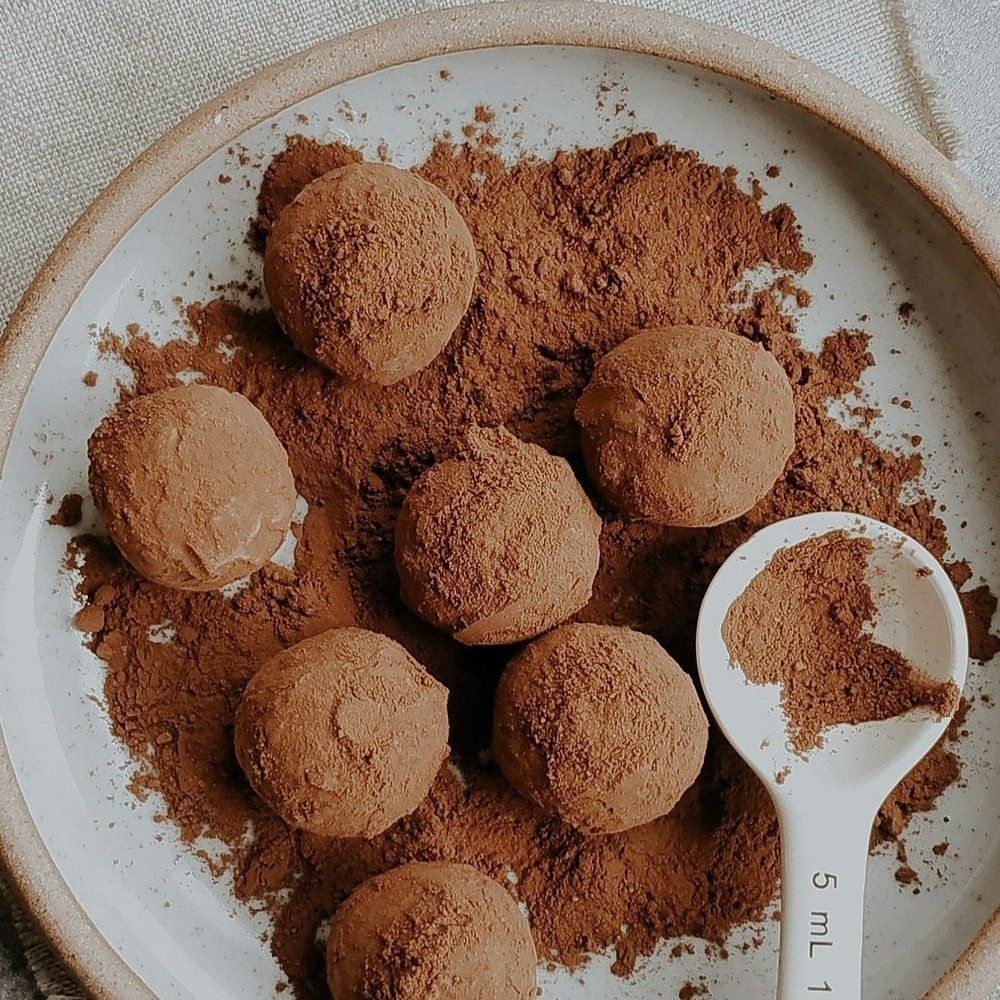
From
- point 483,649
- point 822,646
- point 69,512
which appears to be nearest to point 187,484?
point 69,512

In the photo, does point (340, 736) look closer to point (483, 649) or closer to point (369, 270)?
point (483, 649)

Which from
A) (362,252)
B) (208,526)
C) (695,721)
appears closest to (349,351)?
(362,252)

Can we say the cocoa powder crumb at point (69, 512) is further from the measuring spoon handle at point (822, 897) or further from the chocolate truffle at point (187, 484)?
the measuring spoon handle at point (822, 897)

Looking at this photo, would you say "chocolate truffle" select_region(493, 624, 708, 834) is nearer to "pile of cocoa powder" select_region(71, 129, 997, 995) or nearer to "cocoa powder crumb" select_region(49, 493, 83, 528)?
"pile of cocoa powder" select_region(71, 129, 997, 995)

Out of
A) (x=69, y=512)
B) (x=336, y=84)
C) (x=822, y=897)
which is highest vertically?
(x=336, y=84)

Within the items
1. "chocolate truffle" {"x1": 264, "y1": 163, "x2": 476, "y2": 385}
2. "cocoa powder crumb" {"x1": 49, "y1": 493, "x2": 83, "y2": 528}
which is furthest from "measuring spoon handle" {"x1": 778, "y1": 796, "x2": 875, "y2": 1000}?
"cocoa powder crumb" {"x1": 49, "y1": 493, "x2": 83, "y2": 528}
